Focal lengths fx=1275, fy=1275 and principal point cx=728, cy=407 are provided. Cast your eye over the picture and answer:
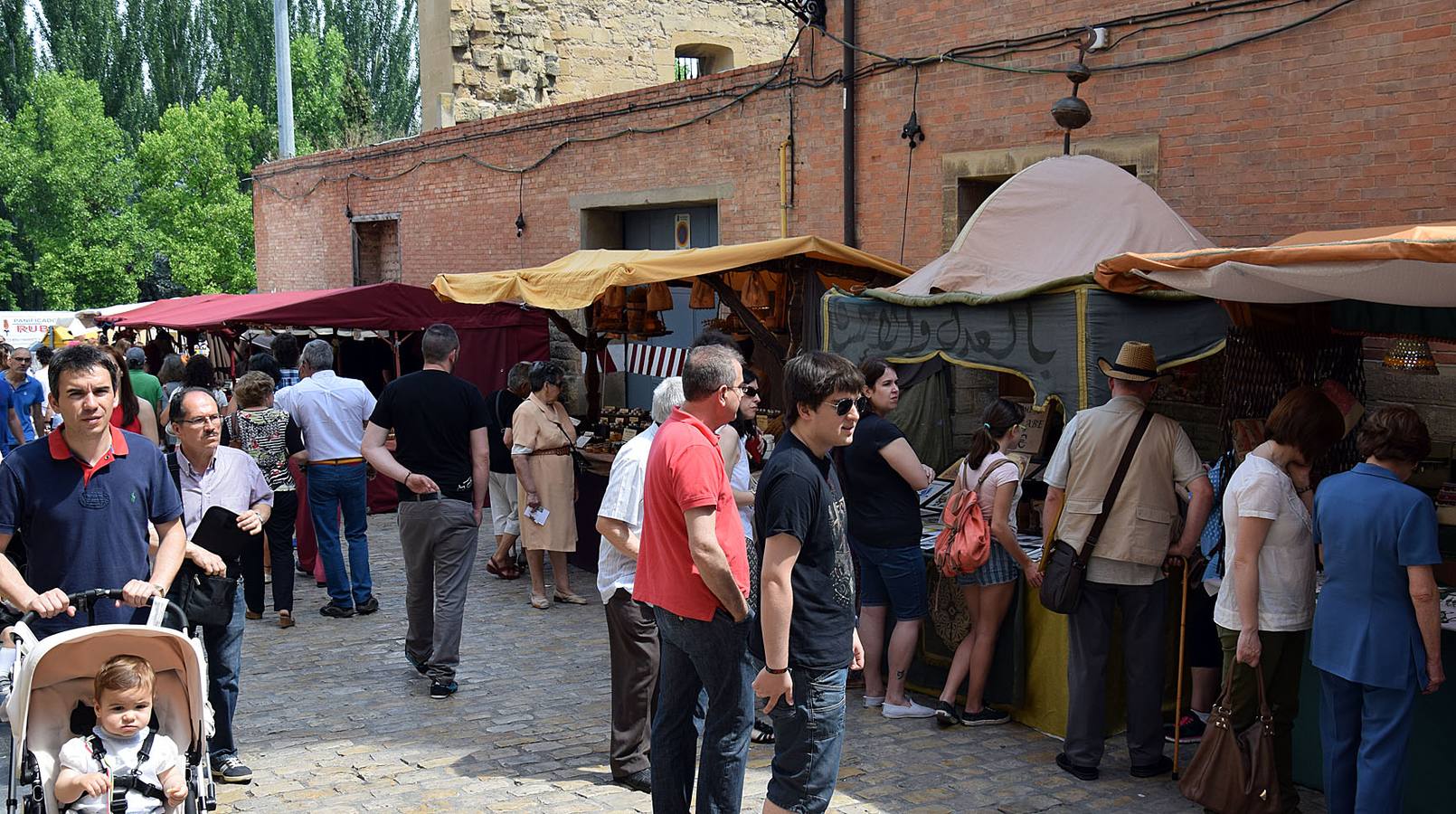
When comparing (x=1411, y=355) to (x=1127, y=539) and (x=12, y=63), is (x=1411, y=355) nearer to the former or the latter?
(x=1127, y=539)

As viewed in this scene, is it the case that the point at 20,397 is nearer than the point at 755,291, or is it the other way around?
the point at 755,291

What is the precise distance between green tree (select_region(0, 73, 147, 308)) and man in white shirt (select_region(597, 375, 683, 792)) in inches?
1527

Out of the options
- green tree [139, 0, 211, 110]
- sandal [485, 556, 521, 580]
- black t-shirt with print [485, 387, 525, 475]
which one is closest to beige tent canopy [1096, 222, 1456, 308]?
black t-shirt with print [485, 387, 525, 475]

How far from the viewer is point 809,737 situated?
4.13 metres

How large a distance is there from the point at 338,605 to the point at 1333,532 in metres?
6.37

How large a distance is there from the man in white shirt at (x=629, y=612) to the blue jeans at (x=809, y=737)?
1.17 meters

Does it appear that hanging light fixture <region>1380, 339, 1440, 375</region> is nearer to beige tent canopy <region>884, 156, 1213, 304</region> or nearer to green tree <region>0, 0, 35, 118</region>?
beige tent canopy <region>884, 156, 1213, 304</region>

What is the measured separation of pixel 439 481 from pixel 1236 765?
4.04m

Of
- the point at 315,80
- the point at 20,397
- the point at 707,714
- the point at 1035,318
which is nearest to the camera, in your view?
the point at 707,714

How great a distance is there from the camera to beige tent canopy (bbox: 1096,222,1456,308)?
4.48 meters

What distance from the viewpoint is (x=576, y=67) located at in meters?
19.0

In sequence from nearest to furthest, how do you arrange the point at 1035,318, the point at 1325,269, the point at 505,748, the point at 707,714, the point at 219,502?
the point at 707,714 → the point at 1325,269 → the point at 219,502 → the point at 505,748 → the point at 1035,318

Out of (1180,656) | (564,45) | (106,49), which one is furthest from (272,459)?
(106,49)

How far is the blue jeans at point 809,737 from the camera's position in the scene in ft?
13.6
